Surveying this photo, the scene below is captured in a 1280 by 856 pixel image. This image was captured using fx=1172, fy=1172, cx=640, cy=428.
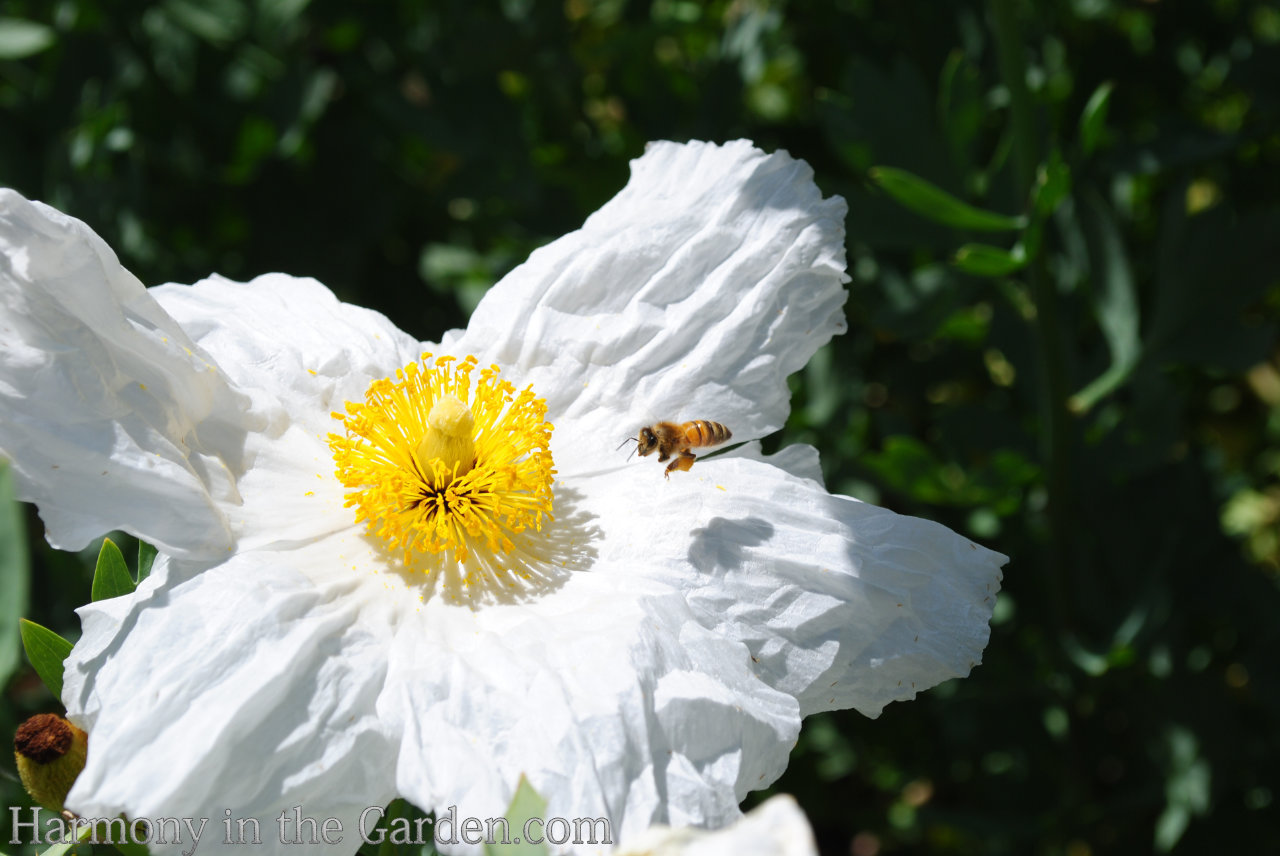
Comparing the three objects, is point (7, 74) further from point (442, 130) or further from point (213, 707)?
point (213, 707)

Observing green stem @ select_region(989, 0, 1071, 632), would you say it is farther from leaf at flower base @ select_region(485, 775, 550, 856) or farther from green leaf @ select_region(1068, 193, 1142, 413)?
leaf at flower base @ select_region(485, 775, 550, 856)

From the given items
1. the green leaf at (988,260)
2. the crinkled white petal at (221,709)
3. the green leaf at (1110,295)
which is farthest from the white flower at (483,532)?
the green leaf at (1110,295)

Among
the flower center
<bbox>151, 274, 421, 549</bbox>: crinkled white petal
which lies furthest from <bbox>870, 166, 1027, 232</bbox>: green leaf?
<bbox>151, 274, 421, 549</bbox>: crinkled white petal

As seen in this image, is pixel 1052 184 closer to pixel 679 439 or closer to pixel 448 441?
pixel 679 439

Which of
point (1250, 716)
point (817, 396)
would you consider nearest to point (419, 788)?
point (817, 396)

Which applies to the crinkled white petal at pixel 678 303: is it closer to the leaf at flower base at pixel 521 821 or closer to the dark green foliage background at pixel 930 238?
the dark green foliage background at pixel 930 238
